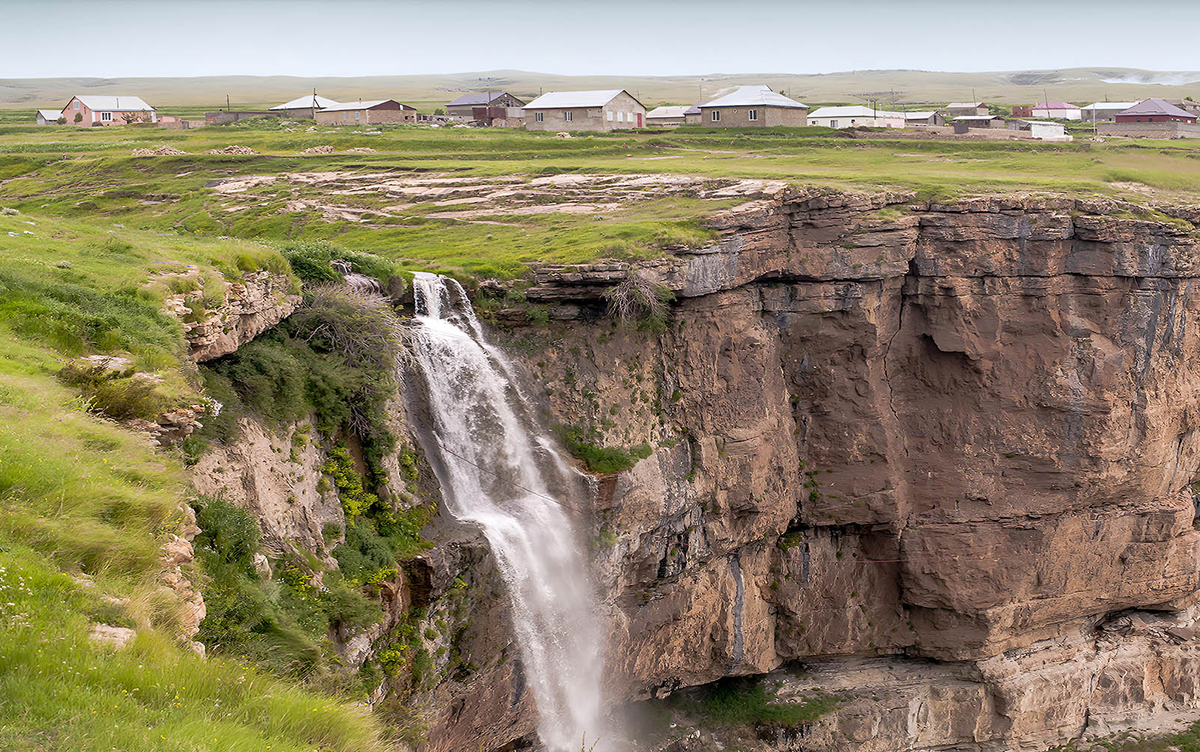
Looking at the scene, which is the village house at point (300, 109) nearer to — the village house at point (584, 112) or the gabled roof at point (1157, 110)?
the village house at point (584, 112)

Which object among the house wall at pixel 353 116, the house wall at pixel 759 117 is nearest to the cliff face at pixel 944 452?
the house wall at pixel 759 117

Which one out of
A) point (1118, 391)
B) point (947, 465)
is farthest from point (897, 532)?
point (1118, 391)

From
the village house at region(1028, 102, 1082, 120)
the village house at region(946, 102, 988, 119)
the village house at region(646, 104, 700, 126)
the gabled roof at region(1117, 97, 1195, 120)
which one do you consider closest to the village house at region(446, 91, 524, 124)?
the village house at region(646, 104, 700, 126)

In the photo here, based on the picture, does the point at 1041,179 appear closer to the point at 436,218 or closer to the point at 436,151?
the point at 436,218

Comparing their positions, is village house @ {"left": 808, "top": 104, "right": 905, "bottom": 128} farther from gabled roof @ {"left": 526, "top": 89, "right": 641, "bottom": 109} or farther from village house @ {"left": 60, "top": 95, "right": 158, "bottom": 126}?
village house @ {"left": 60, "top": 95, "right": 158, "bottom": 126}

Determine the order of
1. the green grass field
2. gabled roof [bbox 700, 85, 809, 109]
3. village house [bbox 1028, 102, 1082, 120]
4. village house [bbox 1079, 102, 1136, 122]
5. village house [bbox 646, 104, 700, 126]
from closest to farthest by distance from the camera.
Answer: the green grass field
gabled roof [bbox 700, 85, 809, 109]
village house [bbox 646, 104, 700, 126]
village house [bbox 1079, 102, 1136, 122]
village house [bbox 1028, 102, 1082, 120]
